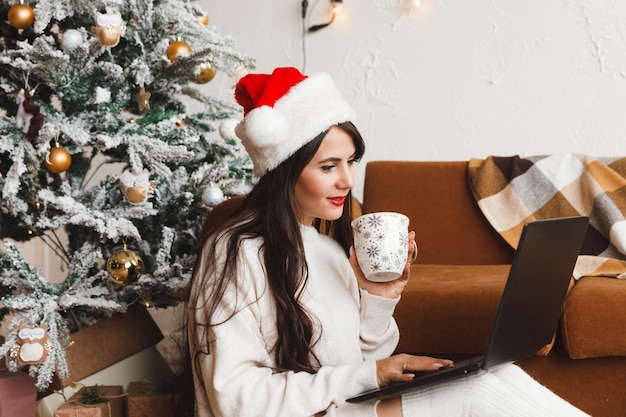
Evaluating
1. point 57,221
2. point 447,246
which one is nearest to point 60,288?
point 57,221

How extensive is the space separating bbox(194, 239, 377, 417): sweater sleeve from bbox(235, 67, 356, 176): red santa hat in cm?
27

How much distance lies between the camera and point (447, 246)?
2463 mm

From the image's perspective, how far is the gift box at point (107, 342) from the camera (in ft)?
6.01

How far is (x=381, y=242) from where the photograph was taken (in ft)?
4.02

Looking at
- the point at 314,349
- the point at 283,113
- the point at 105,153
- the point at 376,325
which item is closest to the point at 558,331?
the point at 376,325

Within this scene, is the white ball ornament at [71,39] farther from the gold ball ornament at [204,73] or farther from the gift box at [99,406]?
the gift box at [99,406]

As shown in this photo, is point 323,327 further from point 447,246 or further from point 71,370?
point 447,246

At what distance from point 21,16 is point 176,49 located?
0.38 metres

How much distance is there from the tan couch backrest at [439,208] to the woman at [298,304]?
1.01 m

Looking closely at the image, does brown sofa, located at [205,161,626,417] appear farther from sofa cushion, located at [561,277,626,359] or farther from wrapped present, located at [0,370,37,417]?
wrapped present, located at [0,370,37,417]

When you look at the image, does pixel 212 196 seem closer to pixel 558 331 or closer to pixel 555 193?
pixel 558 331

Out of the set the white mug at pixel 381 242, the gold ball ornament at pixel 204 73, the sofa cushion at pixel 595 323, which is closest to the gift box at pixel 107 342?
the gold ball ornament at pixel 204 73

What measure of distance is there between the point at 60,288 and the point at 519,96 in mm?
1840

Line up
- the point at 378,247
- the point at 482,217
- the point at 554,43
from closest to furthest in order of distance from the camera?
the point at 378,247 → the point at 482,217 → the point at 554,43
